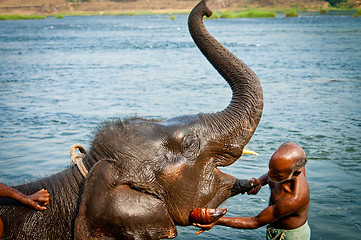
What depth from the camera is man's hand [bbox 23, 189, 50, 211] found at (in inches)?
131

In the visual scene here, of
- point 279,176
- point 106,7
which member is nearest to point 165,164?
point 279,176

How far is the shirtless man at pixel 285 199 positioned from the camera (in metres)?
3.72

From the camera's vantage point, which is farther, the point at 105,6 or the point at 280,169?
the point at 105,6

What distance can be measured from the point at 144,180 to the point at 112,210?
331 millimetres

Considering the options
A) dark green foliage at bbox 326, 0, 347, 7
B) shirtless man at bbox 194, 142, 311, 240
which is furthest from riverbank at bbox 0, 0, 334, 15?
shirtless man at bbox 194, 142, 311, 240

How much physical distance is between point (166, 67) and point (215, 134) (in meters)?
23.3

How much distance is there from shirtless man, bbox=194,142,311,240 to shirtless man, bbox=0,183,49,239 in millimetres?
1074

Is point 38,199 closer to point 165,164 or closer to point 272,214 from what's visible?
point 165,164

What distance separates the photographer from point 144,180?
331 cm

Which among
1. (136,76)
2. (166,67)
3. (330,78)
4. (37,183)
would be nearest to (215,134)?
(37,183)

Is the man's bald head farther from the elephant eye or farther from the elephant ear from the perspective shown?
the elephant ear

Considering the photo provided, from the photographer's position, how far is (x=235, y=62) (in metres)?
3.92

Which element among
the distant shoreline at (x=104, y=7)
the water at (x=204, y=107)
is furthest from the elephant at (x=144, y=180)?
the distant shoreline at (x=104, y=7)

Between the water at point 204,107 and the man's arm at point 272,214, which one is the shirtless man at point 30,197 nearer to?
the water at point 204,107
